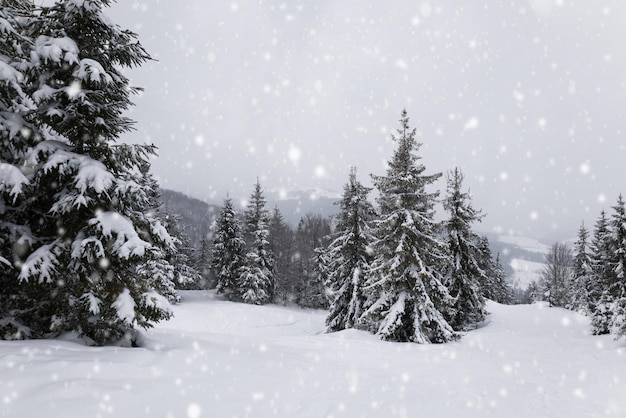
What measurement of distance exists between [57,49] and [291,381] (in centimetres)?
794

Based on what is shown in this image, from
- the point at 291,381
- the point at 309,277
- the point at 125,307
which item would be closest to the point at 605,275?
the point at 291,381

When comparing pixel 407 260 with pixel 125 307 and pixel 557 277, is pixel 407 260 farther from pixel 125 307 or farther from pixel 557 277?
pixel 557 277

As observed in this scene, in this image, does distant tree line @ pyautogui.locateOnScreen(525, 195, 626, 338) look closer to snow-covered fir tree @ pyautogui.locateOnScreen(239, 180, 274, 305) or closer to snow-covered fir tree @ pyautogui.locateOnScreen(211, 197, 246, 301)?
snow-covered fir tree @ pyautogui.locateOnScreen(239, 180, 274, 305)

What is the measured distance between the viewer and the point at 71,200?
6.96 metres

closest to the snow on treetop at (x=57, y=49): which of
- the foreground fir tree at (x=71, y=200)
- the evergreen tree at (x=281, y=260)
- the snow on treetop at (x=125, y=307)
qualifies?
the foreground fir tree at (x=71, y=200)

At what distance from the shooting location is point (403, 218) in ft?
56.3

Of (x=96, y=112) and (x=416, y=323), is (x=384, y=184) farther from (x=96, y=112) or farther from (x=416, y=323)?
(x=96, y=112)

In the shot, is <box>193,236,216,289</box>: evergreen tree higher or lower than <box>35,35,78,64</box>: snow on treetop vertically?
lower

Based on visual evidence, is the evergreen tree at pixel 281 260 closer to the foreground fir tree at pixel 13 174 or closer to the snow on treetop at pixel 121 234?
the foreground fir tree at pixel 13 174

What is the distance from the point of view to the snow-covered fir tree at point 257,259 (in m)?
39.4

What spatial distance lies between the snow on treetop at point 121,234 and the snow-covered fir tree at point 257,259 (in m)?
32.8

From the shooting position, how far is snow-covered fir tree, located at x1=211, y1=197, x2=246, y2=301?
40.7 m

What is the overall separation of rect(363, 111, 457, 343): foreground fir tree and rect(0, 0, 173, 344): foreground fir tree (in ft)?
37.0

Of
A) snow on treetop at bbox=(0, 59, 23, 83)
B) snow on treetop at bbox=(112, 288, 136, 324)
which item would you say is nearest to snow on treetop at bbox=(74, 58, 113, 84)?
snow on treetop at bbox=(0, 59, 23, 83)
